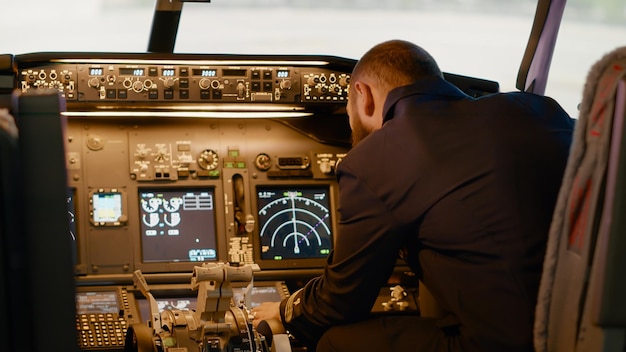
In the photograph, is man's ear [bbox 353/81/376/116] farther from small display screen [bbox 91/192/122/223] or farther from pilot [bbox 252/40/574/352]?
small display screen [bbox 91/192/122/223]

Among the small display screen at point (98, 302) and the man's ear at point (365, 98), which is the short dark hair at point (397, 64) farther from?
the small display screen at point (98, 302)

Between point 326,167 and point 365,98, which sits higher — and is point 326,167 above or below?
below

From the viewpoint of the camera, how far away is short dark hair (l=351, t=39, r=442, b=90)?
313 centimetres

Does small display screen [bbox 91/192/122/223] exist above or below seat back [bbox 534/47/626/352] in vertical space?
below

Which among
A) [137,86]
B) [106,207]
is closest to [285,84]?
[137,86]

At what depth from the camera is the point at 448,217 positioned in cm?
275

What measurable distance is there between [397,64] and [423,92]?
7.0 inches

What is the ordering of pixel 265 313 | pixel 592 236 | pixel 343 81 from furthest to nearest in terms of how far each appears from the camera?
1. pixel 343 81
2. pixel 265 313
3. pixel 592 236

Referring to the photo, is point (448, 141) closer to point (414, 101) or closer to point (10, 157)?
point (414, 101)

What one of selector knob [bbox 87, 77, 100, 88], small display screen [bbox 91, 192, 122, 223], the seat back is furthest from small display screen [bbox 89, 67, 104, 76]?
the seat back

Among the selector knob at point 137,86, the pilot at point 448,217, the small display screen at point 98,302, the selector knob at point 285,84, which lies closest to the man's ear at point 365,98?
the pilot at point 448,217

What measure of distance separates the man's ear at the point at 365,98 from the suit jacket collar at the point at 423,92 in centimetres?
15

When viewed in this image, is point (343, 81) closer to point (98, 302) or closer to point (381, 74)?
point (381, 74)

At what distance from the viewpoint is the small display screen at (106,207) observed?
4.18 m
